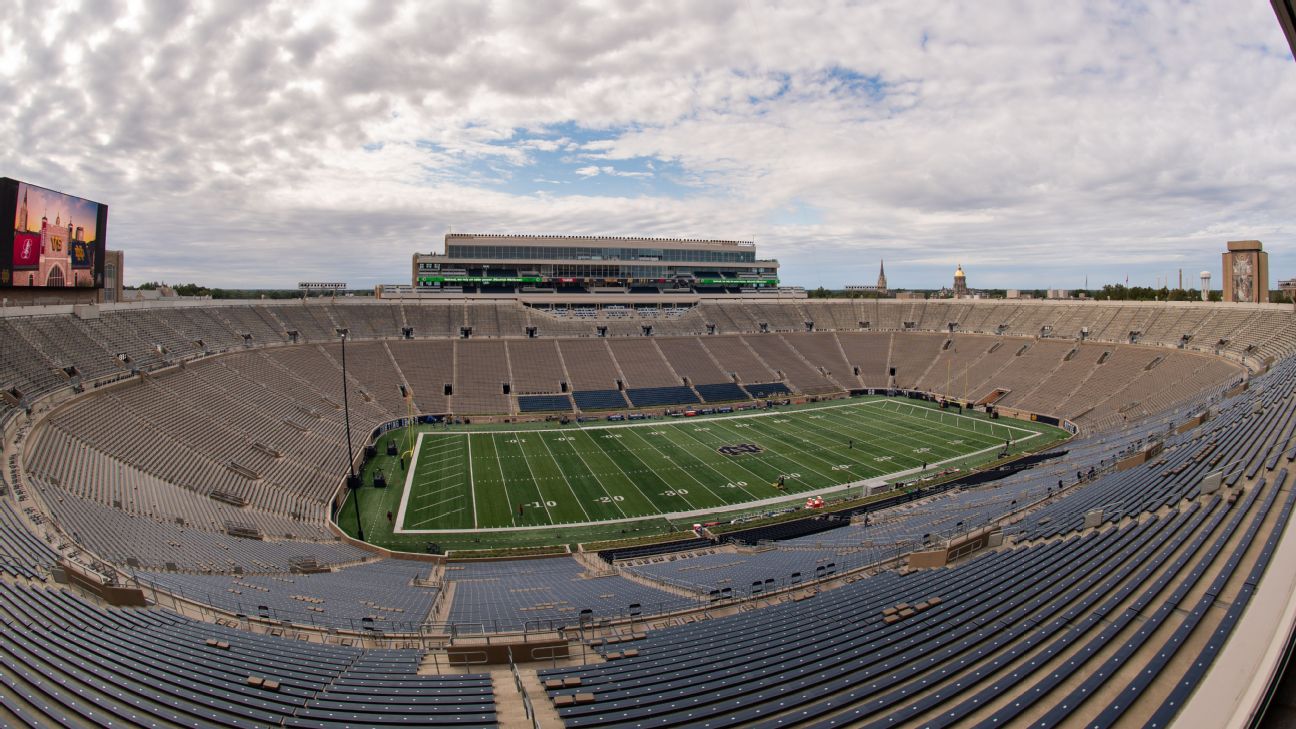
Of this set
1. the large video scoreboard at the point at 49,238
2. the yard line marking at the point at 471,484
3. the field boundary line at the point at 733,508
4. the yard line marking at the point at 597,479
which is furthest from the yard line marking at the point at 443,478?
the large video scoreboard at the point at 49,238

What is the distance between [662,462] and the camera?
3575 cm

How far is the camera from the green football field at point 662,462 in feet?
94.5

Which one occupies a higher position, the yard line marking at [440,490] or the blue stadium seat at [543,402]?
the blue stadium seat at [543,402]

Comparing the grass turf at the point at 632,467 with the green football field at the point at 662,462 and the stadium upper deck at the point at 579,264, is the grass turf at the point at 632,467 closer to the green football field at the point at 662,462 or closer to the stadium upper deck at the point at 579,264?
the green football field at the point at 662,462

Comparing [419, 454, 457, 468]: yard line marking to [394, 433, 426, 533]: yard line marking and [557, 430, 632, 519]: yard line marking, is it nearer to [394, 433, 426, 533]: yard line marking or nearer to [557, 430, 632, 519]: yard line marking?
[394, 433, 426, 533]: yard line marking

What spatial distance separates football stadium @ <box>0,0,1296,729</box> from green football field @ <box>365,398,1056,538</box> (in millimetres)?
307

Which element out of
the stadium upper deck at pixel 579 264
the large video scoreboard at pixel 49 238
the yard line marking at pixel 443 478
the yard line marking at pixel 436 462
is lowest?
the yard line marking at pixel 443 478

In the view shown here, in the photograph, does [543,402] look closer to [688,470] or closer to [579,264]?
[688,470]

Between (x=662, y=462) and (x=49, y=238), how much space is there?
3182 cm

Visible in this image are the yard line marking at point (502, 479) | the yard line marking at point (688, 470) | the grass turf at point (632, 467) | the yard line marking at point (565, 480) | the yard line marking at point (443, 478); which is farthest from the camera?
the yard line marking at point (443, 478)

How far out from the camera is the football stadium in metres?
9.58

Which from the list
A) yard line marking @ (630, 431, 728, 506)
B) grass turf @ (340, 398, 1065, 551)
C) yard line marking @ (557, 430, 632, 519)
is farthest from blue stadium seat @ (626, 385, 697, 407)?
yard line marking @ (557, 430, 632, 519)

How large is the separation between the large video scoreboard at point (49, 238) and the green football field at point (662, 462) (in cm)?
1851

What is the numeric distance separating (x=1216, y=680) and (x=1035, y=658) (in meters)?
2.33
